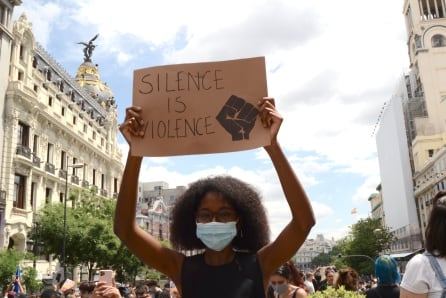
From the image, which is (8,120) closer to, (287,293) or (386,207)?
(287,293)

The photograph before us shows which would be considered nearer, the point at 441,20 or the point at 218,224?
the point at 218,224

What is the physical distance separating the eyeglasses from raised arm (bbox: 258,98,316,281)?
0.27 m

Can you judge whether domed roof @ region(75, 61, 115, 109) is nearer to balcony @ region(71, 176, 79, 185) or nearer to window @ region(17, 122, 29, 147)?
balcony @ region(71, 176, 79, 185)

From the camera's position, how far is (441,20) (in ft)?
228

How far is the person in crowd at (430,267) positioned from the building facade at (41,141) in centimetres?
2814

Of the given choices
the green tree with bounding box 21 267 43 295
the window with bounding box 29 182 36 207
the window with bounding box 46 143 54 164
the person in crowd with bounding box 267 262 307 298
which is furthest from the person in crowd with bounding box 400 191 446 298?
the window with bounding box 46 143 54 164

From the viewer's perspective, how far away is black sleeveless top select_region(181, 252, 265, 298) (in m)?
2.47

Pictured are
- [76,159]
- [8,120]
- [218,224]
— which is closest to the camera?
[218,224]

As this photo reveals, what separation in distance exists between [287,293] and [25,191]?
3076cm

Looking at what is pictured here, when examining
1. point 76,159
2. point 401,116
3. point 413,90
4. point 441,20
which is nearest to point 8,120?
point 76,159

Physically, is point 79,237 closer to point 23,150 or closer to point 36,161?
point 23,150

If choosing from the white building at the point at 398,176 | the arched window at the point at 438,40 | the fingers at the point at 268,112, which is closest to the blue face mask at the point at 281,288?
the fingers at the point at 268,112

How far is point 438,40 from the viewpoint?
68812 mm

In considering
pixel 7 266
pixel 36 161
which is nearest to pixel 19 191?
pixel 36 161
